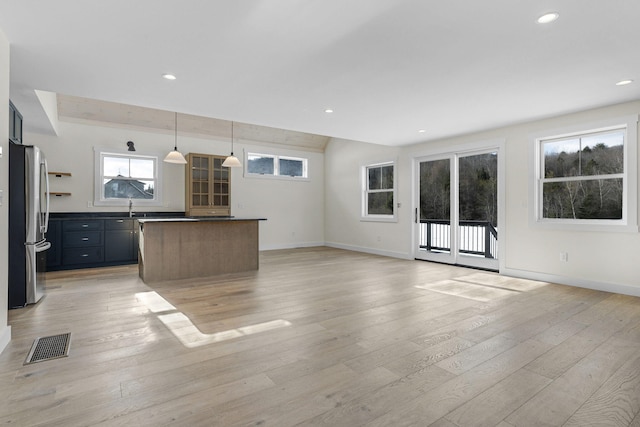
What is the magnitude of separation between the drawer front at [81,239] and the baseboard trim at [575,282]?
681 centimetres

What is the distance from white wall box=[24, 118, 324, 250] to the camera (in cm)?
620

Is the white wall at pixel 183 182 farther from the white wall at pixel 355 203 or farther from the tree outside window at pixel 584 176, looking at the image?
the tree outside window at pixel 584 176

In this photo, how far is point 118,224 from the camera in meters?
6.10

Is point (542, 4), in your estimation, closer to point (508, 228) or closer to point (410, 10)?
point (410, 10)

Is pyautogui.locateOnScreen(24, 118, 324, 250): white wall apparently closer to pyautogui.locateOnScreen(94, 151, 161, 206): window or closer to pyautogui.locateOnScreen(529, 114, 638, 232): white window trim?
pyautogui.locateOnScreen(94, 151, 161, 206): window

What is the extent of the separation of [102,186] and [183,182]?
147 cm

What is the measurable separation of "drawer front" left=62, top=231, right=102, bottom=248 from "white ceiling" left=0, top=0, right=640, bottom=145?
6.57ft

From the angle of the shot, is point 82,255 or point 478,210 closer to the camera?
point 82,255

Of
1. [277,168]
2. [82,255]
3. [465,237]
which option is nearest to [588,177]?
[465,237]

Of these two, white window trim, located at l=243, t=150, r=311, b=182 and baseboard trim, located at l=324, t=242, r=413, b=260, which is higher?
white window trim, located at l=243, t=150, r=311, b=182

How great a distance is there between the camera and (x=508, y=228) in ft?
17.7

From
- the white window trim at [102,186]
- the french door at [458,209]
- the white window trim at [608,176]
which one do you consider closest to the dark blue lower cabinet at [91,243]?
the white window trim at [102,186]

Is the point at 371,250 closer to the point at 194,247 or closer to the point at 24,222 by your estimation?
the point at 194,247

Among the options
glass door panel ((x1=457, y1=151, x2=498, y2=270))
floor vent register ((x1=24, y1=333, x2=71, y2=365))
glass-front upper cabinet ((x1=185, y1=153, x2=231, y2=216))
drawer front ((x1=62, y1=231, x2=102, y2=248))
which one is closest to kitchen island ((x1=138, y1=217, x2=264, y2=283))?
drawer front ((x1=62, y1=231, x2=102, y2=248))
